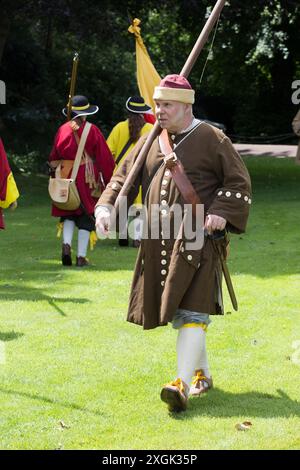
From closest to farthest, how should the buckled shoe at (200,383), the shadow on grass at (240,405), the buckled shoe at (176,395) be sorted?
the buckled shoe at (176,395) → the shadow on grass at (240,405) → the buckled shoe at (200,383)

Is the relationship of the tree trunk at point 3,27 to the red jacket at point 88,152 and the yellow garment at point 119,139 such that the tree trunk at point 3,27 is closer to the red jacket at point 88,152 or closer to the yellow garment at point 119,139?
the yellow garment at point 119,139

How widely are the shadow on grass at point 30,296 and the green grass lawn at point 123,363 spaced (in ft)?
0.06

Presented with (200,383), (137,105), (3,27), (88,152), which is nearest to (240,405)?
(200,383)

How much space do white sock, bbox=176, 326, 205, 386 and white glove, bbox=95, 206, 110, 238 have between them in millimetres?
739

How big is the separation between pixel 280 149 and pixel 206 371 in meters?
28.4

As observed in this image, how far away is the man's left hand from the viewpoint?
5.96 meters

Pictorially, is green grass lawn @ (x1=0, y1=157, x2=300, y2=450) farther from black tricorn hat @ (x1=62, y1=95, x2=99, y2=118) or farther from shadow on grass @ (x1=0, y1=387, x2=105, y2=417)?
black tricorn hat @ (x1=62, y1=95, x2=99, y2=118)

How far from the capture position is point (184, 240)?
19.9ft

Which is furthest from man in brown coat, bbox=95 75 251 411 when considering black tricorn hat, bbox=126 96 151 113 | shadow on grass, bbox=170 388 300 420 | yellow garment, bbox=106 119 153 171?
yellow garment, bbox=106 119 153 171

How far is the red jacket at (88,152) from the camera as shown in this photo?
1142 centimetres

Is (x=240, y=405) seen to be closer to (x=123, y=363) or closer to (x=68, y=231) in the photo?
(x=123, y=363)

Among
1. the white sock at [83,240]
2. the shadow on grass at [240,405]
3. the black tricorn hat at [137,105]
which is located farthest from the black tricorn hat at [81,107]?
the shadow on grass at [240,405]

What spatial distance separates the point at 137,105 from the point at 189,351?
6924 millimetres

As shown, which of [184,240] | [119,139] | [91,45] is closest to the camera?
[184,240]
